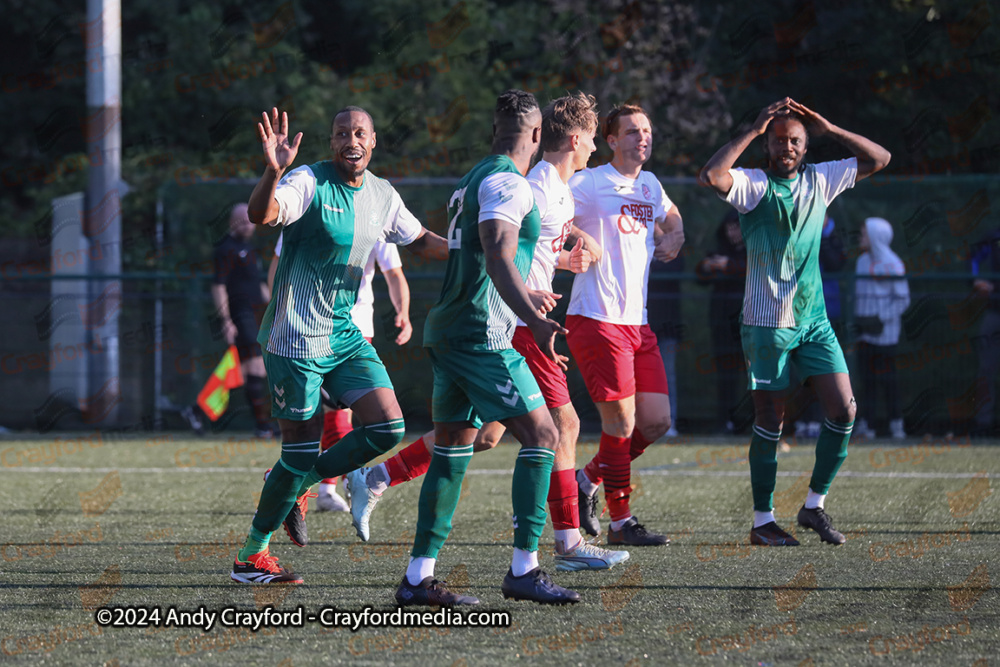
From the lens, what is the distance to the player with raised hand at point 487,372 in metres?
4.98

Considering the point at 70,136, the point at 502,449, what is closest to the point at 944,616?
the point at 502,449

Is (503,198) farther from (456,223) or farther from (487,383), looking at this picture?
(487,383)

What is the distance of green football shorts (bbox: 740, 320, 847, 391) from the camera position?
684 centimetres

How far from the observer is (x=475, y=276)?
16.6 feet

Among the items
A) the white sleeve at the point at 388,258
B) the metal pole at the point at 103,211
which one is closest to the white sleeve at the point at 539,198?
the white sleeve at the point at 388,258

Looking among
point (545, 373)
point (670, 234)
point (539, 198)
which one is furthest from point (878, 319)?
point (539, 198)

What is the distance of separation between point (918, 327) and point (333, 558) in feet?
29.3

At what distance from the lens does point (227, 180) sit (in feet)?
48.2

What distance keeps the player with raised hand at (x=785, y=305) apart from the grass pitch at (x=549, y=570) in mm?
414

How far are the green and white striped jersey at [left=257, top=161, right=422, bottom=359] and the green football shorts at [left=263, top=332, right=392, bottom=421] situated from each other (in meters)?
0.05

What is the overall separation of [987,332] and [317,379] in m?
9.54

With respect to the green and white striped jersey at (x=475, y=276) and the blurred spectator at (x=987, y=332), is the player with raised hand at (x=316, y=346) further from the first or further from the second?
the blurred spectator at (x=987, y=332)

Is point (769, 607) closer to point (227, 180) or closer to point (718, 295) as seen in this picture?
point (718, 295)

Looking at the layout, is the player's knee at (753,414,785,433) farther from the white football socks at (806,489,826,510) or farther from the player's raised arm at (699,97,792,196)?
the player's raised arm at (699,97,792,196)
